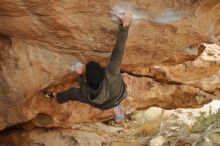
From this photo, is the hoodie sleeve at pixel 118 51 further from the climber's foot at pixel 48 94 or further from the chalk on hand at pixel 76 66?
the climber's foot at pixel 48 94

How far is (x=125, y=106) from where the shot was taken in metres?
6.86

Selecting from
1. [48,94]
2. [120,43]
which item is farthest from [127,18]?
[48,94]

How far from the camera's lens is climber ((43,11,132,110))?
3.89 metres

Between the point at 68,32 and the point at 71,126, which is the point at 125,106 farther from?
Answer: the point at 68,32

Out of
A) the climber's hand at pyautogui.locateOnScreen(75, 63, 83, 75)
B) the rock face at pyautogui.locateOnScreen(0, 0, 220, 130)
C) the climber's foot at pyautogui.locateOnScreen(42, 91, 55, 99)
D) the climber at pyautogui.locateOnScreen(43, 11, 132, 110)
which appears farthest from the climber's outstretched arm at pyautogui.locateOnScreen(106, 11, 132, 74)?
the climber's foot at pyautogui.locateOnScreen(42, 91, 55, 99)

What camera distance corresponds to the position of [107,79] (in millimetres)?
4043

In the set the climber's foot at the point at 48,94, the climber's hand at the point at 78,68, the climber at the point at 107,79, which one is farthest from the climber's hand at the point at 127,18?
the climber's foot at the point at 48,94

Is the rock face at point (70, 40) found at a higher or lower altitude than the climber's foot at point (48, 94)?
higher

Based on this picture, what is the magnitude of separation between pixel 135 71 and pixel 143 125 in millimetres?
2632

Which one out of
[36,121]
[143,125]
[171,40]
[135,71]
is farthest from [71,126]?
[171,40]

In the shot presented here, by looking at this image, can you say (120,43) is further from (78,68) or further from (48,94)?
(48,94)

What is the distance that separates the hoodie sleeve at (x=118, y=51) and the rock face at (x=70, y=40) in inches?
10.0

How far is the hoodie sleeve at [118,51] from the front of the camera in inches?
151

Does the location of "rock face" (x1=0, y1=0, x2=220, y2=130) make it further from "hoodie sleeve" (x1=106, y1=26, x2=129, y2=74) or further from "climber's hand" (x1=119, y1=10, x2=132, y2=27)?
"hoodie sleeve" (x1=106, y1=26, x2=129, y2=74)
